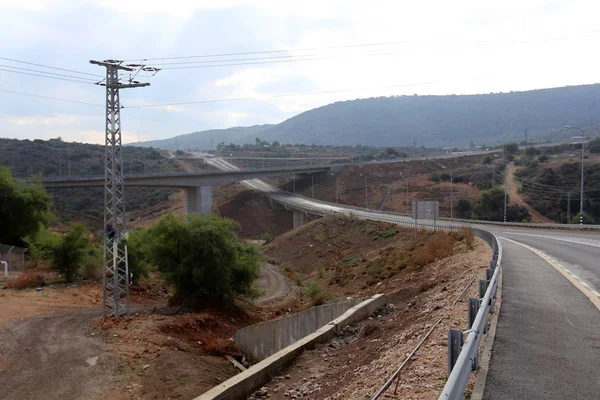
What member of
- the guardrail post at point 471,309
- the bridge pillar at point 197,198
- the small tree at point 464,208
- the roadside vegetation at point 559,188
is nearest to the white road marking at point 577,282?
the guardrail post at point 471,309

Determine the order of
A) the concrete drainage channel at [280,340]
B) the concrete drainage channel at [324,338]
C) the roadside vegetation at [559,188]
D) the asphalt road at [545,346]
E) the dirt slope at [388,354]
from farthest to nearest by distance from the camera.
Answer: the roadside vegetation at [559,188]
the concrete drainage channel at [280,340]
the dirt slope at [388,354]
the asphalt road at [545,346]
the concrete drainage channel at [324,338]

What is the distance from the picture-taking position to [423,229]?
46906 millimetres

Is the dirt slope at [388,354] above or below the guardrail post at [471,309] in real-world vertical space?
below

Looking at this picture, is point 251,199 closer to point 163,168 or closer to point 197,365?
point 163,168

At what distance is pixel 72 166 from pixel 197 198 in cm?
3791

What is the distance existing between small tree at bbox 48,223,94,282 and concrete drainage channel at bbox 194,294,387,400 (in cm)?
1770

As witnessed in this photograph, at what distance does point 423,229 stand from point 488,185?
180 feet

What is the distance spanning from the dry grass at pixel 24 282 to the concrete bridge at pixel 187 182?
33601mm

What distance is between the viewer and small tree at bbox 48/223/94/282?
3467 centimetres

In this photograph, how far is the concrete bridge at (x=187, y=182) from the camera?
66688 mm

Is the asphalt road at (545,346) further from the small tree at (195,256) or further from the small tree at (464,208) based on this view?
the small tree at (464,208)

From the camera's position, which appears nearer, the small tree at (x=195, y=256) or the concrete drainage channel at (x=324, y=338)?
the concrete drainage channel at (x=324, y=338)

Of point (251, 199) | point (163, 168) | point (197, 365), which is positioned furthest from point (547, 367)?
point (163, 168)

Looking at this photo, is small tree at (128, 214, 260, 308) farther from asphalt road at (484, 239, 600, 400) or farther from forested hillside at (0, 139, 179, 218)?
forested hillside at (0, 139, 179, 218)
